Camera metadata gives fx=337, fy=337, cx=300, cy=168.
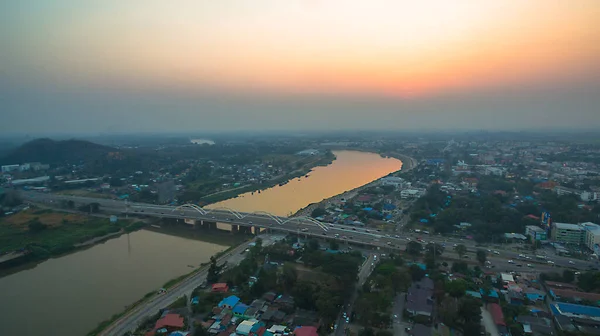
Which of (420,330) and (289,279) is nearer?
(420,330)

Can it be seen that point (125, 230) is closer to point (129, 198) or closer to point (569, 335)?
point (129, 198)

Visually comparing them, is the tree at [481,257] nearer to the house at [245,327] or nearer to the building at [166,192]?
the house at [245,327]

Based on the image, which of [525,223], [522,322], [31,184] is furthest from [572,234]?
[31,184]

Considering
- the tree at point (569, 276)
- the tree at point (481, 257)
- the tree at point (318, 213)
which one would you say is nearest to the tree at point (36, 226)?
the tree at point (318, 213)

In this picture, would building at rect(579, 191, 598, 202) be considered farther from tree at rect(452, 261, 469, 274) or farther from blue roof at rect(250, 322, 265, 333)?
blue roof at rect(250, 322, 265, 333)

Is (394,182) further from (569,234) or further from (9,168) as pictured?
(9,168)

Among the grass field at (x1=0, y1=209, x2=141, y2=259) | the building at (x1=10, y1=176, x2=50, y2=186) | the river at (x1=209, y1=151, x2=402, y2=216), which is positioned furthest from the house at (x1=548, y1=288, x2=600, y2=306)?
the building at (x1=10, y1=176, x2=50, y2=186)

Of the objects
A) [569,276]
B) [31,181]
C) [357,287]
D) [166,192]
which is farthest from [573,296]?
[31,181]
